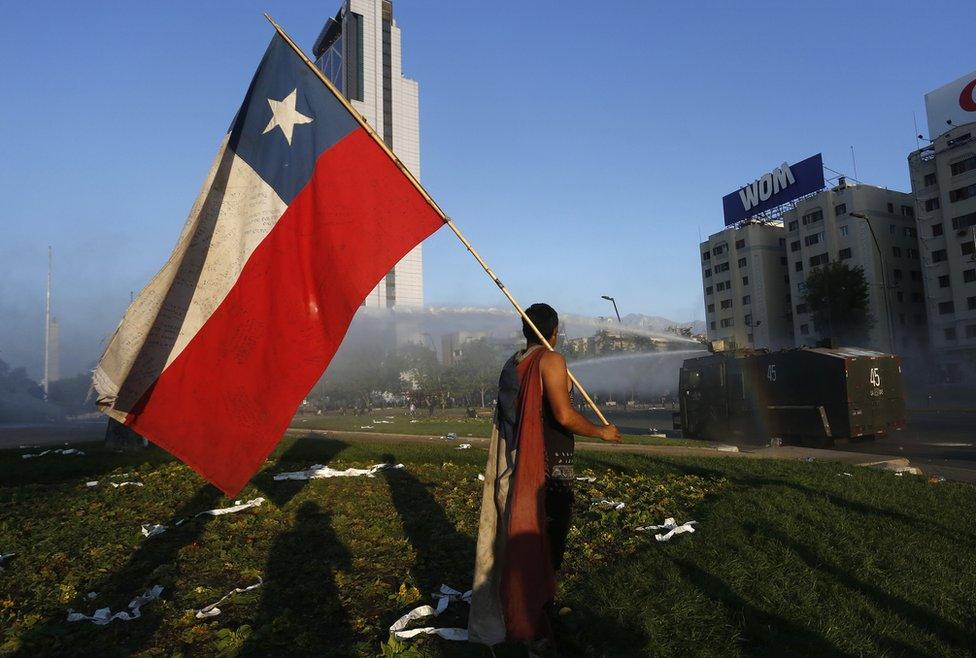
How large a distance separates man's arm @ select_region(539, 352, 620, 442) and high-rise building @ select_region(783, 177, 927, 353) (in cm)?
6656

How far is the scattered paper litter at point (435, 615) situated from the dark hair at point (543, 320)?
1951 millimetres

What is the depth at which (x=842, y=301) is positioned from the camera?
5678cm

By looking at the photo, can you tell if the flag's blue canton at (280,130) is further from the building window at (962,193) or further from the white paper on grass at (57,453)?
the building window at (962,193)

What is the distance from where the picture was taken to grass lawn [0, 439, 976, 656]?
3.82 meters

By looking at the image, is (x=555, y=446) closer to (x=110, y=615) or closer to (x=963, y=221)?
(x=110, y=615)

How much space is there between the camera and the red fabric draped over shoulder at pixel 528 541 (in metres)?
3.47

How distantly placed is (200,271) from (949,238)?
6916 cm

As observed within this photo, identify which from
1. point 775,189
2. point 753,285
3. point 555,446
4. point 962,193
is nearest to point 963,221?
point 962,193

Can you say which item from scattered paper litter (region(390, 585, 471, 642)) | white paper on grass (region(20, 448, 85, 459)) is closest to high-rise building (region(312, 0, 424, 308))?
white paper on grass (region(20, 448, 85, 459))

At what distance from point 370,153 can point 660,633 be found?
154 inches

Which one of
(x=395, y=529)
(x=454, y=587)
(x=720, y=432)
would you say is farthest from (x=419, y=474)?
(x=720, y=432)

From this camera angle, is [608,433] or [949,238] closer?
[608,433]

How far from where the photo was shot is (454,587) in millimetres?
4906

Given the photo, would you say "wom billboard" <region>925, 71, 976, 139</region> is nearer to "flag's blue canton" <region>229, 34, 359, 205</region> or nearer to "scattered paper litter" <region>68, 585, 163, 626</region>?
"flag's blue canton" <region>229, 34, 359, 205</region>
